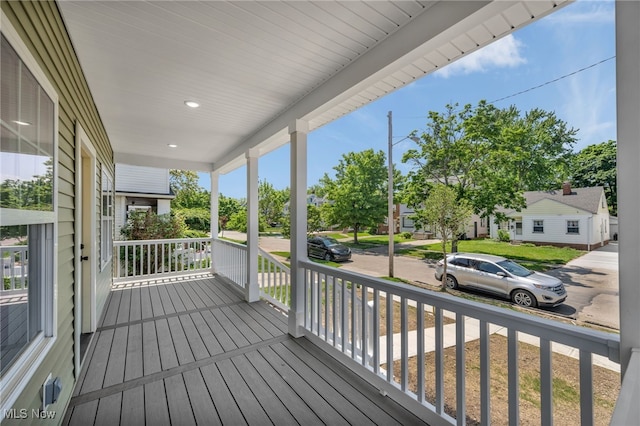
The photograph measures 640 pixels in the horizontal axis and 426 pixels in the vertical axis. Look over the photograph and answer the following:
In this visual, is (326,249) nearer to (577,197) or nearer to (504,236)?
(504,236)

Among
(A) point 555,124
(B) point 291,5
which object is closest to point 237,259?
(B) point 291,5

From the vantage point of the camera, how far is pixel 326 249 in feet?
15.3

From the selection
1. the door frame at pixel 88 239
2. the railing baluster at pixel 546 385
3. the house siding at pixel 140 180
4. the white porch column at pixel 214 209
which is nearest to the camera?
the railing baluster at pixel 546 385

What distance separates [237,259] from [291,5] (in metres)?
4.25

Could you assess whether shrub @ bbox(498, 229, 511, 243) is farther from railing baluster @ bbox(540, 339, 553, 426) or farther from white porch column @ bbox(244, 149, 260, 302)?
white porch column @ bbox(244, 149, 260, 302)

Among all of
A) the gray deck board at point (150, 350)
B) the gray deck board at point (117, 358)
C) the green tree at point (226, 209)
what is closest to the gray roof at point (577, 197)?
the gray deck board at point (150, 350)

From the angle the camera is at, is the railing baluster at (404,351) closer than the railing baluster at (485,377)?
No

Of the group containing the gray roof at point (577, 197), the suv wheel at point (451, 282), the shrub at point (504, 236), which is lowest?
the suv wheel at point (451, 282)

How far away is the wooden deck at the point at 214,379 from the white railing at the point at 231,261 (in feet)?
3.91

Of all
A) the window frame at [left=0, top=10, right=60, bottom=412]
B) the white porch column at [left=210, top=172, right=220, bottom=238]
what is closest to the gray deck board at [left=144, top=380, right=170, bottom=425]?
the window frame at [left=0, top=10, right=60, bottom=412]

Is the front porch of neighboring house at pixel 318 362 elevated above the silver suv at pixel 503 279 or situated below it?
below

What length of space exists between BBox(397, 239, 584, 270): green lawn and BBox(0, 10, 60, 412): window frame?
308 cm

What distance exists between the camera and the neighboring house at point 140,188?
965cm

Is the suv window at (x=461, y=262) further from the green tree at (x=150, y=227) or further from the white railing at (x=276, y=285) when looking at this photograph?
the green tree at (x=150, y=227)
